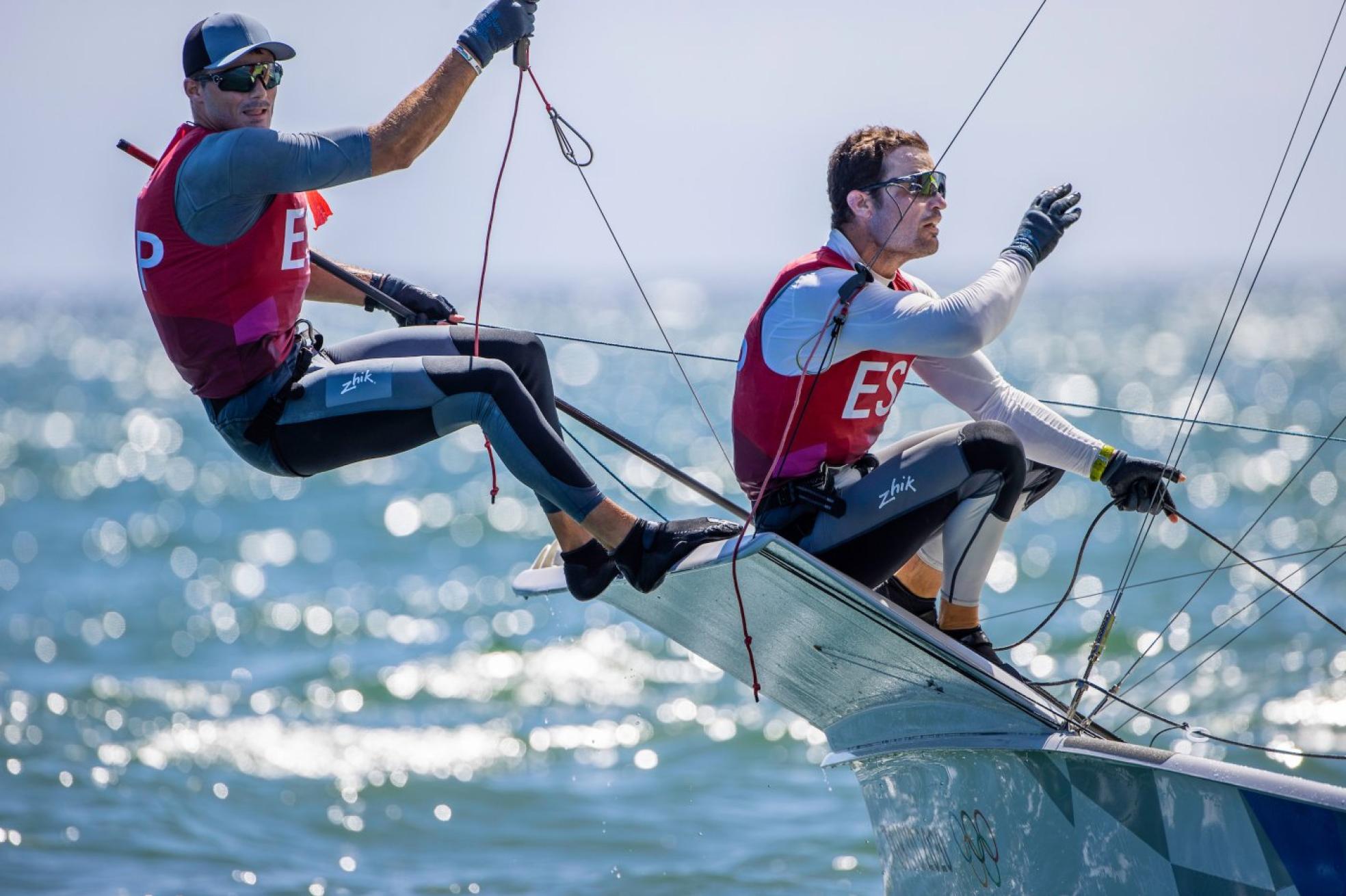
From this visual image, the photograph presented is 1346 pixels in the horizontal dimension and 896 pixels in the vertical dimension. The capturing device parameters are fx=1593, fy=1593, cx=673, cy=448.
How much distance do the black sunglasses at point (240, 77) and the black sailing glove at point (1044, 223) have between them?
1.59 m

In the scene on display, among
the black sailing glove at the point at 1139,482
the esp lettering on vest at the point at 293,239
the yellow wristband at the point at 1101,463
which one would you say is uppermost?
the esp lettering on vest at the point at 293,239

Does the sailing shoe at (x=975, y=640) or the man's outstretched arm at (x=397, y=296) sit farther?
the man's outstretched arm at (x=397, y=296)

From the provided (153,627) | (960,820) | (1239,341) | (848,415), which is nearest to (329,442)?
(848,415)

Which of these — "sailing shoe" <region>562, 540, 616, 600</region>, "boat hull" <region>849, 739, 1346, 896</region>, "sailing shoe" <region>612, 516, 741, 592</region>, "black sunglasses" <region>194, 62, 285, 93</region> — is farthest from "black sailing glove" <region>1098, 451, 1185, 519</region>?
"black sunglasses" <region>194, 62, 285, 93</region>

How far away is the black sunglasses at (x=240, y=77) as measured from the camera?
10.5ft

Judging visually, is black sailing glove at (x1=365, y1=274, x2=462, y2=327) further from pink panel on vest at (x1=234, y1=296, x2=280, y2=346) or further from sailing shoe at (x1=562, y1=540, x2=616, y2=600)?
sailing shoe at (x1=562, y1=540, x2=616, y2=600)

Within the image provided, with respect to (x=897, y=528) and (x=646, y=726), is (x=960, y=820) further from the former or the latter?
(x=646, y=726)

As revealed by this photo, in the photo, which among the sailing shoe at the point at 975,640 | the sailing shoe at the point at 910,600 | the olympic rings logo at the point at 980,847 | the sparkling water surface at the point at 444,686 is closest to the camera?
the sailing shoe at the point at 975,640

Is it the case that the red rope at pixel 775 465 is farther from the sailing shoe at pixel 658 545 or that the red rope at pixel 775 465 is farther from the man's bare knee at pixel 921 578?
the man's bare knee at pixel 921 578

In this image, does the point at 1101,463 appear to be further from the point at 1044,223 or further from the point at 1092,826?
the point at 1092,826

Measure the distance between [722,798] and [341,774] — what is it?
196 cm

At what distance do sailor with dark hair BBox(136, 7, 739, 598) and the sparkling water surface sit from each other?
2.68 metres

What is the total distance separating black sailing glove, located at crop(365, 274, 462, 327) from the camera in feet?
12.6

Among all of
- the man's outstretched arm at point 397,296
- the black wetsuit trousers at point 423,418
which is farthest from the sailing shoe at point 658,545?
the man's outstretched arm at point 397,296
